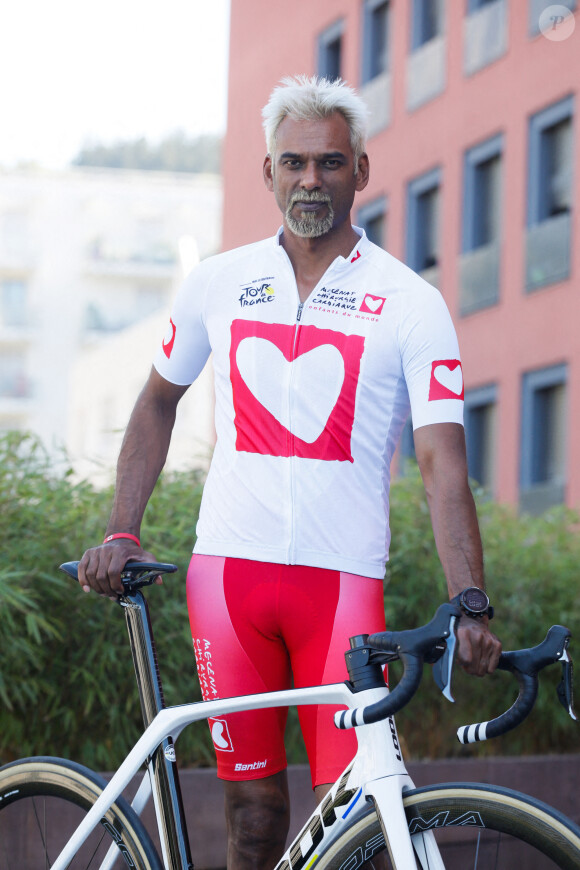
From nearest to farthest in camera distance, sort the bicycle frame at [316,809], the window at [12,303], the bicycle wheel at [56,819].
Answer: the bicycle frame at [316,809] → the bicycle wheel at [56,819] → the window at [12,303]

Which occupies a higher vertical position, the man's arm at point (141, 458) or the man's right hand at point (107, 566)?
the man's arm at point (141, 458)

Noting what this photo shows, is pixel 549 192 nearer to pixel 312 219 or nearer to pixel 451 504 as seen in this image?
pixel 312 219

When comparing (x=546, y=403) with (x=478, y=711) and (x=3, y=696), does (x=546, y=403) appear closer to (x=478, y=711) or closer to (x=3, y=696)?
(x=478, y=711)

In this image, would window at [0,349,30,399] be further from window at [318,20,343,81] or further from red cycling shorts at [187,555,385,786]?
red cycling shorts at [187,555,385,786]

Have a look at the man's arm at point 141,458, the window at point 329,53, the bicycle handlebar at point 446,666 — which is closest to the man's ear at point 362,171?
the man's arm at point 141,458

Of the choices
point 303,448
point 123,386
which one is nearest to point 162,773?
point 303,448

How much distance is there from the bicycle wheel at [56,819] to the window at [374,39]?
63.1ft

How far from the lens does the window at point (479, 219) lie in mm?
18281

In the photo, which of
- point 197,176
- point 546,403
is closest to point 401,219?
point 546,403

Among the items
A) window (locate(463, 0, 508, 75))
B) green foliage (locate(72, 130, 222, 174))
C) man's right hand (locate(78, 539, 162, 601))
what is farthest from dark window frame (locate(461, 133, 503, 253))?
green foliage (locate(72, 130, 222, 174))

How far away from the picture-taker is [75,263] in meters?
70.8

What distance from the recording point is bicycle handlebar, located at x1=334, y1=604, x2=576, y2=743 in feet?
7.23

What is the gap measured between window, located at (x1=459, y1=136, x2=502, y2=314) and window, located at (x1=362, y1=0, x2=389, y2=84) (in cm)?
327

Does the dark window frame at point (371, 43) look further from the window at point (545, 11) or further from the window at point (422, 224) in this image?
the window at point (545, 11)
